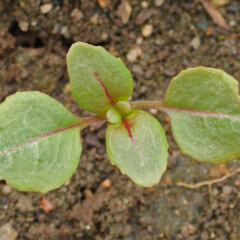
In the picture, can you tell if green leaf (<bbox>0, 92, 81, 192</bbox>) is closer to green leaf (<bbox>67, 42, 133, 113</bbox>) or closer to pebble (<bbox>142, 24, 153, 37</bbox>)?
green leaf (<bbox>67, 42, 133, 113</bbox>)

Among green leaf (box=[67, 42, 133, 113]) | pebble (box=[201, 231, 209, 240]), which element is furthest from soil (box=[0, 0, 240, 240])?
green leaf (box=[67, 42, 133, 113])

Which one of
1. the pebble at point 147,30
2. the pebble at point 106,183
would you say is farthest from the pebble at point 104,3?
the pebble at point 106,183

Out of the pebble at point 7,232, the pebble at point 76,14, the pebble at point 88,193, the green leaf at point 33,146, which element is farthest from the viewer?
the pebble at point 76,14

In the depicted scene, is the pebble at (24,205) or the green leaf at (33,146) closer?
the green leaf at (33,146)

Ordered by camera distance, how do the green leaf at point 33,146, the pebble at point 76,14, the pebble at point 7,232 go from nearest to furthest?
the green leaf at point 33,146
the pebble at point 7,232
the pebble at point 76,14

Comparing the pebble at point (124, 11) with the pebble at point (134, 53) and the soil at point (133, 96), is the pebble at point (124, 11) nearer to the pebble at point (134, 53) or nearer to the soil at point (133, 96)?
the soil at point (133, 96)

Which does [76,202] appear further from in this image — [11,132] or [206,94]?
[206,94]

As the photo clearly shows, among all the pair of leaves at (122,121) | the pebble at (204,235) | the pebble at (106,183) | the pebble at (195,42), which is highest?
the pair of leaves at (122,121)

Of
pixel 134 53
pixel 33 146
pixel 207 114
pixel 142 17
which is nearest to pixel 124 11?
pixel 142 17

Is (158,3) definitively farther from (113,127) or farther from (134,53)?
(113,127)
